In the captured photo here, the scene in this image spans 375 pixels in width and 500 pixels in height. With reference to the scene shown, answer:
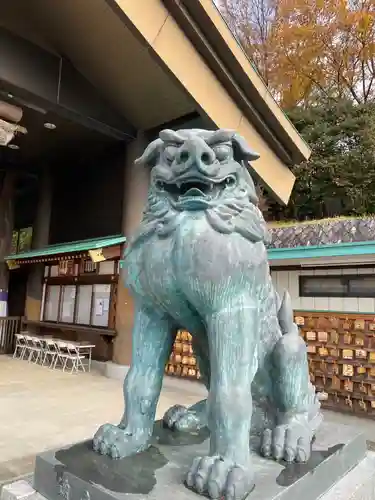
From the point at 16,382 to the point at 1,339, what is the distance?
3.81 metres

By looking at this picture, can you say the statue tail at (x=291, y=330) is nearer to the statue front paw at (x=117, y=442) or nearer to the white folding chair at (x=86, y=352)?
the statue front paw at (x=117, y=442)

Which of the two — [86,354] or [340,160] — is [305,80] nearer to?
[340,160]

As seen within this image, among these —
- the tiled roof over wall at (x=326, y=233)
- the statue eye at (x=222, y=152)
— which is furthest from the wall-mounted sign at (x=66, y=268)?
the statue eye at (x=222, y=152)

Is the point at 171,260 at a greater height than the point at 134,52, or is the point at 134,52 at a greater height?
the point at 134,52

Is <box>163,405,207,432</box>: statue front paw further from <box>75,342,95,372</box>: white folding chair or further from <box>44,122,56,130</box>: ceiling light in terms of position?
<box>44,122,56,130</box>: ceiling light

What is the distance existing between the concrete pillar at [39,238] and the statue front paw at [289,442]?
8984 mm

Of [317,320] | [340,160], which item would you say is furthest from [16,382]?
[340,160]

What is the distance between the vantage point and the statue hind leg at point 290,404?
65.1 inches

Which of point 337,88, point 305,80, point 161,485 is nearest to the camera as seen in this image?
point 161,485

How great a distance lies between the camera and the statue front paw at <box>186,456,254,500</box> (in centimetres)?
127

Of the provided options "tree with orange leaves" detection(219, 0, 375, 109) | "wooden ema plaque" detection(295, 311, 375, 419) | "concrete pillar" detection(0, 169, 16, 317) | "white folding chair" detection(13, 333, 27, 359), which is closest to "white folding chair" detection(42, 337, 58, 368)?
"white folding chair" detection(13, 333, 27, 359)

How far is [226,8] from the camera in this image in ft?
49.5

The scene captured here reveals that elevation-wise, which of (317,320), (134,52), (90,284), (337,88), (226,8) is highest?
(226,8)

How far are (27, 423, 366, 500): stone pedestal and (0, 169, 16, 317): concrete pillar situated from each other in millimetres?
9203
